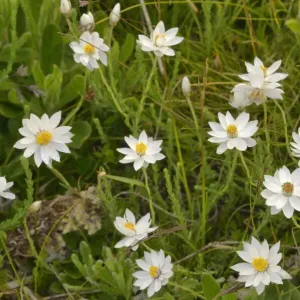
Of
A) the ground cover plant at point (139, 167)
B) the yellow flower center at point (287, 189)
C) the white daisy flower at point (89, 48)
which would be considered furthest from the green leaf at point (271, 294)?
the white daisy flower at point (89, 48)

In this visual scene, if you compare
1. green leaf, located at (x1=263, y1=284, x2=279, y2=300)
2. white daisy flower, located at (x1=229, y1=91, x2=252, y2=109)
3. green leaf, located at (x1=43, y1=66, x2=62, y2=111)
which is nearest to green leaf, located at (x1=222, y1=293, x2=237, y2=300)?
green leaf, located at (x1=263, y1=284, x2=279, y2=300)

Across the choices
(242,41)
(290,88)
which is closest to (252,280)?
(290,88)

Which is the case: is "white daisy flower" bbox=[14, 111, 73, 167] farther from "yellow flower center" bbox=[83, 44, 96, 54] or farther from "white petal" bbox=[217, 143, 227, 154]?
"white petal" bbox=[217, 143, 227, 154]

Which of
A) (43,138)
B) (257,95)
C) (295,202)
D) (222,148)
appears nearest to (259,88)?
(257,95)

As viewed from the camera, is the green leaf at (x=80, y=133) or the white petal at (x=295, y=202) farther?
the green leaf at (x=80, y=133)

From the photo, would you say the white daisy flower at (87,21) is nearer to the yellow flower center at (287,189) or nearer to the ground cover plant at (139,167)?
the ground cover plant at (139,167)

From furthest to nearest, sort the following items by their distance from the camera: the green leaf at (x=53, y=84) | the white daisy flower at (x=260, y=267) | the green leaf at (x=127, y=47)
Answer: the green leaf at (x=127, y=47), the green leaf at (x=53, y=84), the white daisy flower at (x=260, y=267)
